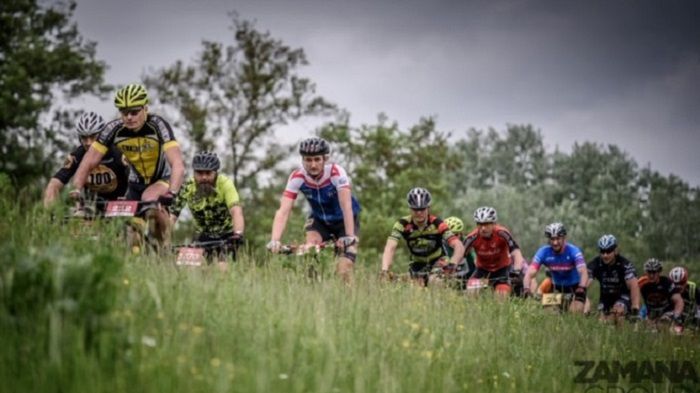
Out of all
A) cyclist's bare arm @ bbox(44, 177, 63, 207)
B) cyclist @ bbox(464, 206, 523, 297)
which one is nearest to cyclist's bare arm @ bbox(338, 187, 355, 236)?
cyclist's bare arm @ bbox(44, 177, 63, 207)

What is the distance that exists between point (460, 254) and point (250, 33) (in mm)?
28734

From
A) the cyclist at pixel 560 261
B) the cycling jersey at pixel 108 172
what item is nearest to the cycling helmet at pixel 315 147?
the cycling jersey at pixel 108 172

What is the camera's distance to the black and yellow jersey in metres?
10.5

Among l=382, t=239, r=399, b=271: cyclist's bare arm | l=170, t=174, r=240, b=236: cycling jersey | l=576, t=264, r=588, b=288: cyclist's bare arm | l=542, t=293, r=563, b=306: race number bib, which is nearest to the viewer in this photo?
l=170, t=174, r=240, b=236: cycling jersey

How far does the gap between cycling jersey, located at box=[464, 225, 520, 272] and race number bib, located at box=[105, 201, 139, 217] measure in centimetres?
867

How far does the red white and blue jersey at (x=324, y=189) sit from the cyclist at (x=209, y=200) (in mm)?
963

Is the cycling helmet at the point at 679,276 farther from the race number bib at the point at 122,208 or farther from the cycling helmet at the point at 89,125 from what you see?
the race number bib at the point at 122,208

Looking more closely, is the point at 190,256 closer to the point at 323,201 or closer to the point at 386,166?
the point at 323,201

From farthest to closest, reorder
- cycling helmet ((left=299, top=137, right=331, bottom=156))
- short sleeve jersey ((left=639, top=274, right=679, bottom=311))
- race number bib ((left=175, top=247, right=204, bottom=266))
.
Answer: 1. short sleeve jersey ((left=639, top=274, right=679, bottom=311))
2. cycling helmet ((left=299, top=137, right=331, bottom=156))
3. race number bib ((left=175, top=247, right=204, bottom=266))

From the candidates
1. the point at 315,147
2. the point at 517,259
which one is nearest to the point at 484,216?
the point at 517,259

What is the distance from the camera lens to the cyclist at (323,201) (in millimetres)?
11094

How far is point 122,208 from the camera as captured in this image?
888 cm

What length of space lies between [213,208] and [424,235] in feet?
14.0

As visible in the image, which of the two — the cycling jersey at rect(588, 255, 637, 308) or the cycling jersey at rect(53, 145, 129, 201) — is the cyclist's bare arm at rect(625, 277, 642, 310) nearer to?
the cycling jersey at rect(588, 255, 637, 308)
